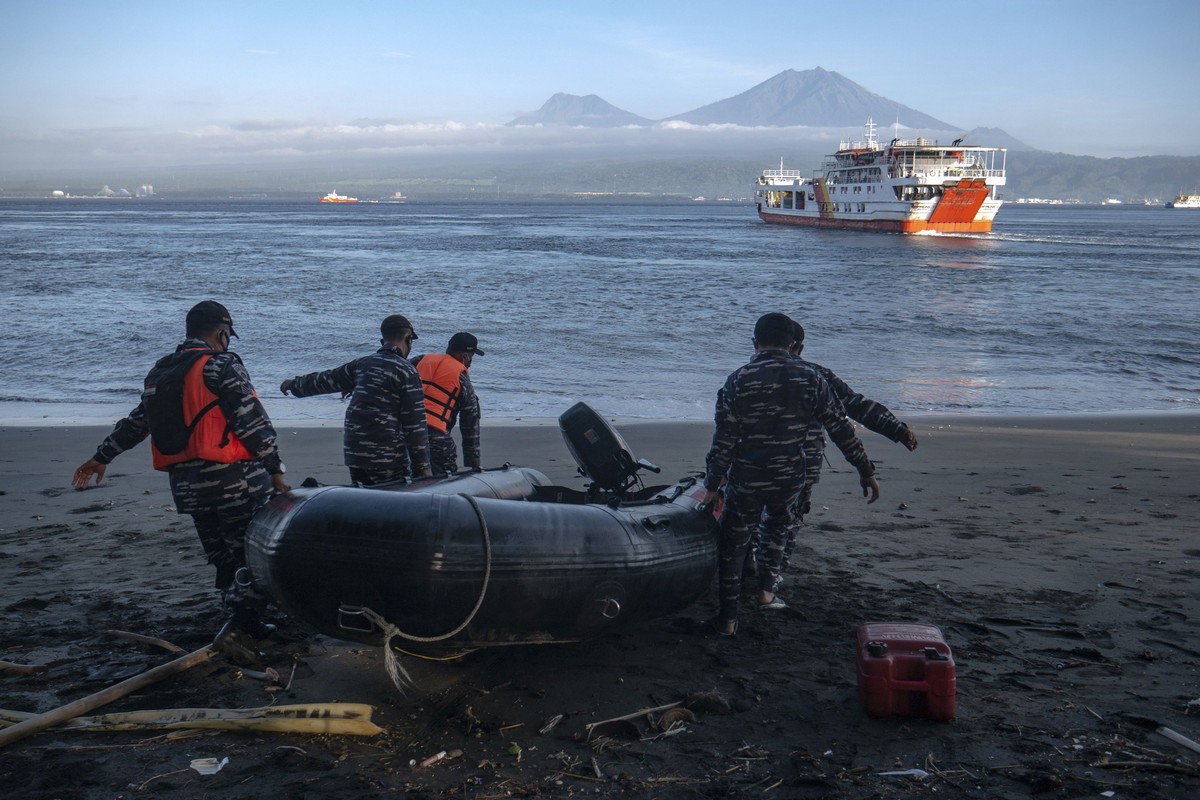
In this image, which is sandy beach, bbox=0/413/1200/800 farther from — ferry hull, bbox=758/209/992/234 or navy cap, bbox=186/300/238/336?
ferry hull, bbox=758/209/992/234

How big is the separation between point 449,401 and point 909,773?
3482mm

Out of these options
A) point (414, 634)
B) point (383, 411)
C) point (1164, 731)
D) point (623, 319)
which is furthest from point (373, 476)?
point (623, 319)

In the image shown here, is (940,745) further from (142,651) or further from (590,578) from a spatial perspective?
(142,651)

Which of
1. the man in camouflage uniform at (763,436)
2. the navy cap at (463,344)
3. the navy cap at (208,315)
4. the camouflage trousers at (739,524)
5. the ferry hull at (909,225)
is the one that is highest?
the ferry hull at (909,225)

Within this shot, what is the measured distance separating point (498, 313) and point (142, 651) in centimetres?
1907

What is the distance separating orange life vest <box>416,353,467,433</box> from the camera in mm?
5777

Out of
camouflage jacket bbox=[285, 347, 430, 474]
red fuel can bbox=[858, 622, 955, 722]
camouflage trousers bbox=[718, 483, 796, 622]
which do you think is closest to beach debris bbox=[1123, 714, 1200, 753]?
red fuel can bbox=[858, 622, 955, 722]

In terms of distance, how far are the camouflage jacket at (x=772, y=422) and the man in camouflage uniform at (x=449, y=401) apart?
1.98 metres

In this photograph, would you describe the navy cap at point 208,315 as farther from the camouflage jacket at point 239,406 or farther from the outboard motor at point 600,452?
the outboard motor at point 600,452

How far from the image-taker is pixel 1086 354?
58.4 feet

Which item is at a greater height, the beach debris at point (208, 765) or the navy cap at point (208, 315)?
the navy cap at point (208, 315)

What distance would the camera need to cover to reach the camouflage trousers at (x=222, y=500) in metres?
4.05

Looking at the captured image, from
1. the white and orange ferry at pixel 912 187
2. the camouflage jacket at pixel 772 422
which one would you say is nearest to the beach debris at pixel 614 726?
the camouflage jacket at pixel 772 422

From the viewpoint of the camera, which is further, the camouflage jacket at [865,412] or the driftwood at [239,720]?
the camouflage jacket at [865,412]
